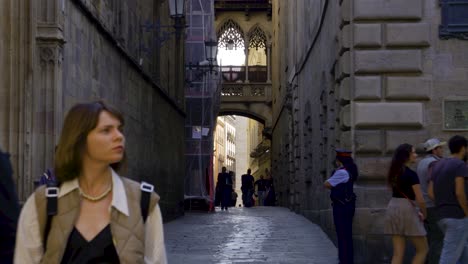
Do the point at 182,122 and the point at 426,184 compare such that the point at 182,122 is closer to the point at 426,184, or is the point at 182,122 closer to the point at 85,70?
the point at 85,70

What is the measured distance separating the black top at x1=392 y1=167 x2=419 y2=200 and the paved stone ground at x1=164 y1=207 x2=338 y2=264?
392 centimetres

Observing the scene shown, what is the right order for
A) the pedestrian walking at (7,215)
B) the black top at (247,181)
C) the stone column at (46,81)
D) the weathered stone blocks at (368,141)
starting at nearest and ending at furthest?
the pedestrian walking at (7,215)
the stone column at (46,81)
the weathered stone blocks at (368,141)
the black top at (247,181)

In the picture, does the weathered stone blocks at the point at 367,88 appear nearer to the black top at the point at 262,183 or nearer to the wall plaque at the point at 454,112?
the wall plaque at the point at 454,112

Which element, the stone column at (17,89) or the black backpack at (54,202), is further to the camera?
the stone column at (17,89)

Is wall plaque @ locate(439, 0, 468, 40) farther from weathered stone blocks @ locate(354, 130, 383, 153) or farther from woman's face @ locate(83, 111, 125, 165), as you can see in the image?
woman's face @ locate(83, 111, 125, 165)

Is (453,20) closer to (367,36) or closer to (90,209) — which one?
(367,36)

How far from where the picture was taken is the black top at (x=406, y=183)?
8750 millimetres

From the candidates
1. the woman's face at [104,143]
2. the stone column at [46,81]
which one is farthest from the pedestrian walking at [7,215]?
the stone column at [46,81]

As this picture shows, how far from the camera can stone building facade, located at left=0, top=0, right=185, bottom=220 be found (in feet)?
36.5

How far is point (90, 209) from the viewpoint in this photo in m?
3.27

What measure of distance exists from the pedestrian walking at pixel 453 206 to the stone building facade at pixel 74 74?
3.86 metres

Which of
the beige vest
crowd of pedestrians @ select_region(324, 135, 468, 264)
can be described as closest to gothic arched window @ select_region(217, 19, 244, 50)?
crowd of pedestrians @ select_region(324, 135, 468, 264)

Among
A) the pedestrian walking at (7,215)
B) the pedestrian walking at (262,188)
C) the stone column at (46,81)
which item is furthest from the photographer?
the pedestrian walking at (262,188)

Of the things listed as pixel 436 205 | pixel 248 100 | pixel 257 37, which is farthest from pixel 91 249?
pixel 257 37
